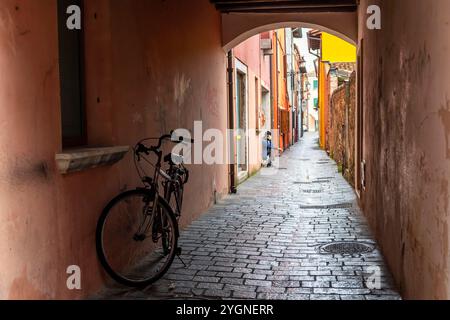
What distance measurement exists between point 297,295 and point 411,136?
1.58 meters

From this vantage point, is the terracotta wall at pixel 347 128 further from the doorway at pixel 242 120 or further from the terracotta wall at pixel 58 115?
the terracotta wall at pixel 58 115

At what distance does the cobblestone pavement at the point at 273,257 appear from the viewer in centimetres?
430

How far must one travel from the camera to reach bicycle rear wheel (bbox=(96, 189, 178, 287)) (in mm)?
4371

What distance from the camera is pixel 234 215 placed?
8047 millimetres

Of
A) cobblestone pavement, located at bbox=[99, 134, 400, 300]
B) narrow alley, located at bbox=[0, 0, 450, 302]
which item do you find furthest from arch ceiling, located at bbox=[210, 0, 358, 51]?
cobblestone pavement, located at bbox=[99, 134, 400, 300]

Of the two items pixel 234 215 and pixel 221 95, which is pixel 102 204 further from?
pixel 221 95

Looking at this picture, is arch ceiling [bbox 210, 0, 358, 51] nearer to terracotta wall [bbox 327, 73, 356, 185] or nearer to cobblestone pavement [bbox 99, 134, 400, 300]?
terracotta wall [bbox 327, 73, 356, 185]

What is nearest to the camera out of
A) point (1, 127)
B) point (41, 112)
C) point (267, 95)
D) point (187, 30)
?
point (1, 127)

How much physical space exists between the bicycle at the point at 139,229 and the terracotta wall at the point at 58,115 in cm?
14

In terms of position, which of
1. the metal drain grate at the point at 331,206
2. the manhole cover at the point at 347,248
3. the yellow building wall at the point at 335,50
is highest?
the yellow building wall at the point at 335,50

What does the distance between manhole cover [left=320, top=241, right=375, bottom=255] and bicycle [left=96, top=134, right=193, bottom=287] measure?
1804 mm

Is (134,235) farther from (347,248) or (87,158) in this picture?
(347,248)

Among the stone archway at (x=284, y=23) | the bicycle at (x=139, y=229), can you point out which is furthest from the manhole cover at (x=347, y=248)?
the stone archway at (x=284, y=23)

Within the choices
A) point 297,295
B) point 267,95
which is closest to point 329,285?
point 297,295
